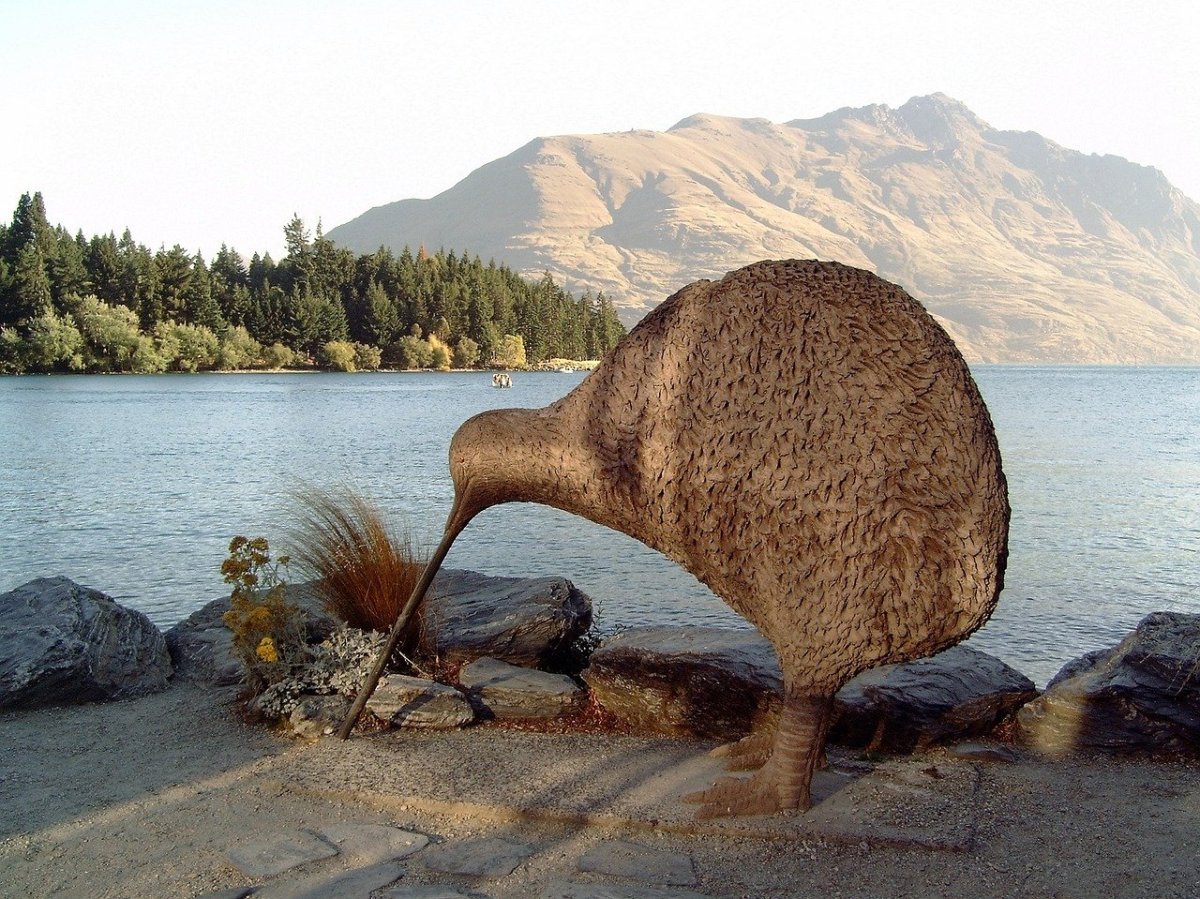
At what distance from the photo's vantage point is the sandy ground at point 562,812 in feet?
13.0

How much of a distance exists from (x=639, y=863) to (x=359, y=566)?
3.16 meters

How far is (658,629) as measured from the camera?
21.2ft

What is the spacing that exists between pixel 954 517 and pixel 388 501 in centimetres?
1306

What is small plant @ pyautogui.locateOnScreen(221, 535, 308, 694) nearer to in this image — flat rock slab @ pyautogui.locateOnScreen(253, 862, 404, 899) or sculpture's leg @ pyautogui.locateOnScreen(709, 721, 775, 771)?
flat rock slab @ pyautogui.locateOnScreen(253, 862, 404, 899)

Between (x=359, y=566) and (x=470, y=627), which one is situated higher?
(x=359, y=566)

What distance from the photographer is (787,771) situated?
14.6ft

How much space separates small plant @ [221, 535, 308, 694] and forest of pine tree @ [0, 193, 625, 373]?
59022 mm

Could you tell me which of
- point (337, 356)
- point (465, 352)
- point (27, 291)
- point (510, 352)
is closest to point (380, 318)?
point (337, 356)

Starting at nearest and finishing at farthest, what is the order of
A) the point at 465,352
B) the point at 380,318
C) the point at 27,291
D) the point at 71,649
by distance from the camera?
the point at 71,649, the point at 27,291, the point at 380,318, the point at 465,352

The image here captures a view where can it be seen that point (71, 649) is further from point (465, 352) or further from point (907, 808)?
point (465, 352)

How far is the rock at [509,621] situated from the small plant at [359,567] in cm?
25

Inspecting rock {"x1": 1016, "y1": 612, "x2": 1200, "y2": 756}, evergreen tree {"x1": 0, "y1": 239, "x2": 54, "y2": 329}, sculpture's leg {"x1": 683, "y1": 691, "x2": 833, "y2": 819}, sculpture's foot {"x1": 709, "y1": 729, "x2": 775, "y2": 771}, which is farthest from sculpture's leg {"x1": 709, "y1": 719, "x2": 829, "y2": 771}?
evergreen tree {"x1": 0, "y1": 239, "x2": 54, "y2": 329}

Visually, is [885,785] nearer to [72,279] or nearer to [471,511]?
[471,511]

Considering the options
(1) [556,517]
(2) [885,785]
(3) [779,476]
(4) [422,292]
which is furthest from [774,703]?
(4) [422,292]
